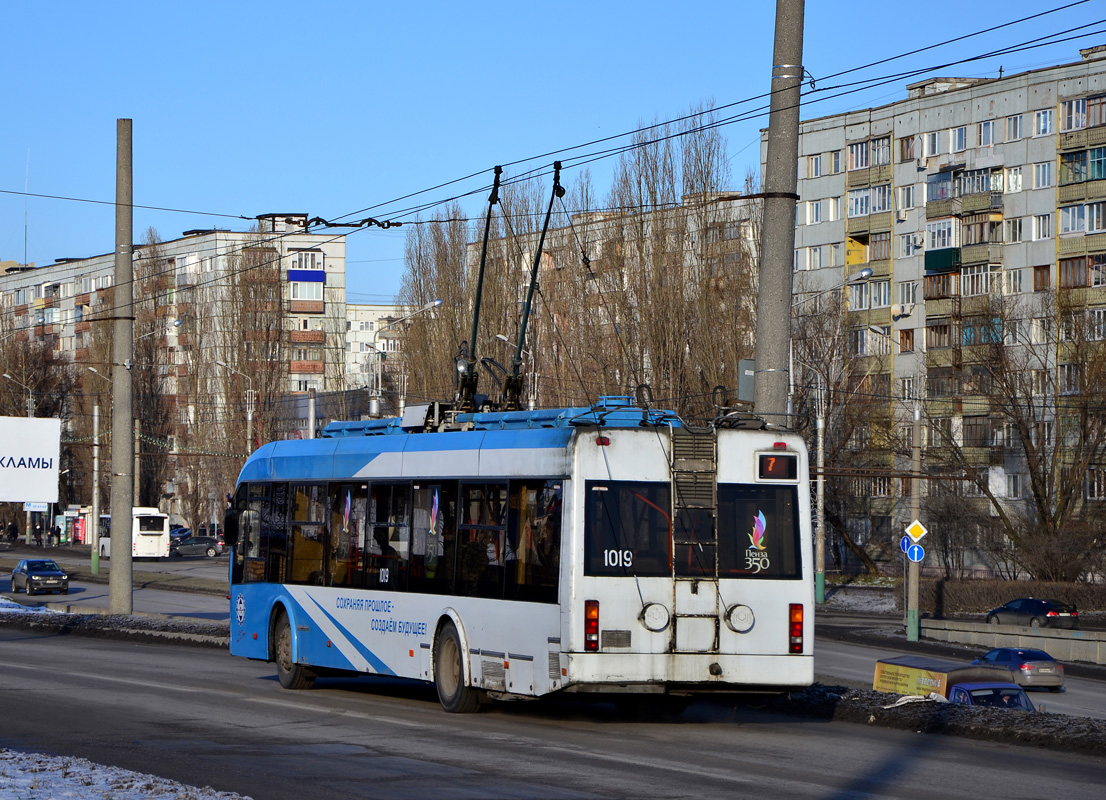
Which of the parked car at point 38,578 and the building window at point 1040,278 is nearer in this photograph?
the parked car at point 38,578

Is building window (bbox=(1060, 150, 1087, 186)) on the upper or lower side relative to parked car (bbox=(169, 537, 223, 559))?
upper

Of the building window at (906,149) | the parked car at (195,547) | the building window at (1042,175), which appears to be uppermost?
the building window at (906,149)

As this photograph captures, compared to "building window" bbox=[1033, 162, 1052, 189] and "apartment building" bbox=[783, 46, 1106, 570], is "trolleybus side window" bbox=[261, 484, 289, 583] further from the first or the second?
"building window" bbox=[1033, 162, 1052, 189]

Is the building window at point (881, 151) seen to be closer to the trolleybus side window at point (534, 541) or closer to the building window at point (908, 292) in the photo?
the building window at point (908, 292)

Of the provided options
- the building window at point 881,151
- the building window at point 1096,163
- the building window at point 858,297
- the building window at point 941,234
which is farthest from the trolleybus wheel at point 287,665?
the building window at point 881,151

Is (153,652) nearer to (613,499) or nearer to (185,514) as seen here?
(613,499)

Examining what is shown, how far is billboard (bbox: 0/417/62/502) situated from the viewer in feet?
107

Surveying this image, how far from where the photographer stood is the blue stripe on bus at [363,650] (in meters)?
15.1

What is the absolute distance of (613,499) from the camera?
1233cm

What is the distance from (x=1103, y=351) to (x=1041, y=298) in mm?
8358

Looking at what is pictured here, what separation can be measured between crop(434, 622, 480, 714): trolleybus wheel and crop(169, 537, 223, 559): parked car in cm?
7167

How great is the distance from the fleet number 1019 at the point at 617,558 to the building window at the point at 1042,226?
195 ft

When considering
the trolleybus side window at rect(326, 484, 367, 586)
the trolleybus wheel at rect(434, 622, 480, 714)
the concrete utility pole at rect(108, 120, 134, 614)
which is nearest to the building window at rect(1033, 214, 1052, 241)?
the concrete utility pole at rect(108, 120, 134, 614)

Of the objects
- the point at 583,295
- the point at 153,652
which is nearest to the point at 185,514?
the point at 583,295
